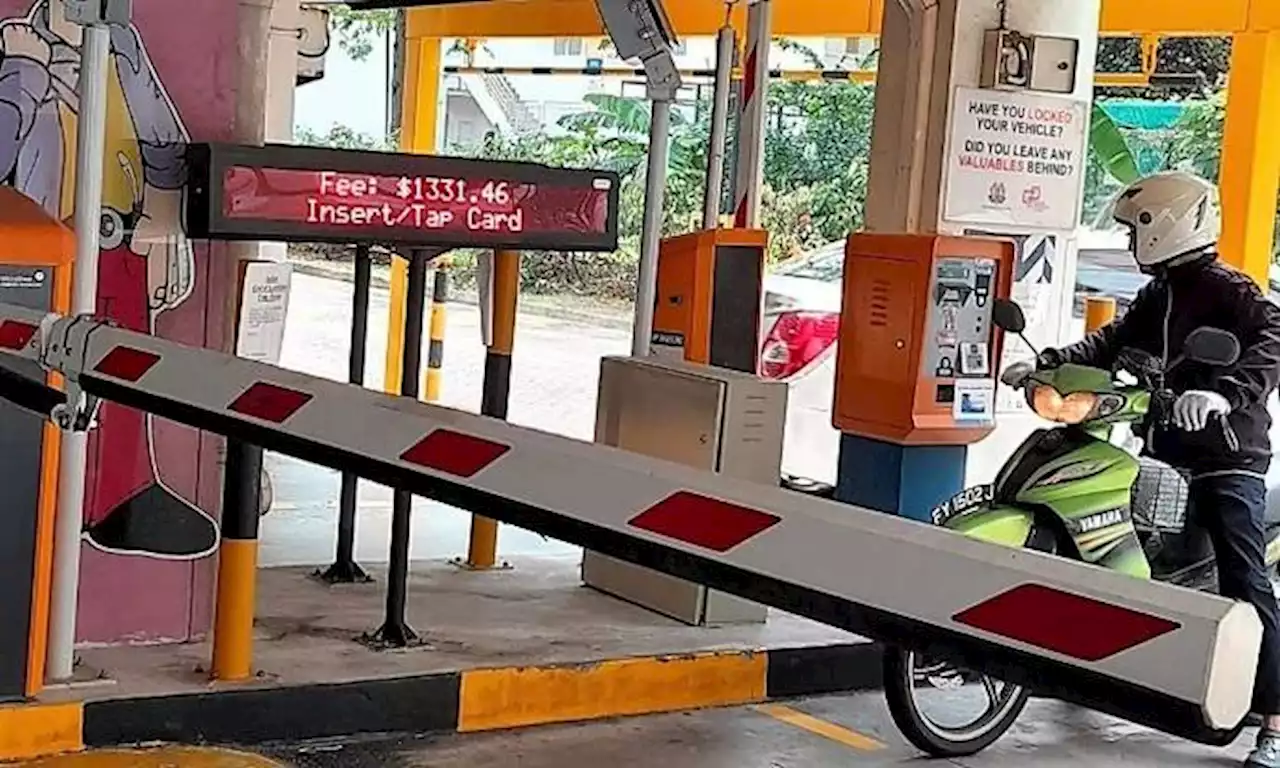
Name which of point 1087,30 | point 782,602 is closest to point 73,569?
point 782,602

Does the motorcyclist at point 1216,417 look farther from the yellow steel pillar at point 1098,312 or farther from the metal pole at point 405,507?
the metal pole at point 405,507

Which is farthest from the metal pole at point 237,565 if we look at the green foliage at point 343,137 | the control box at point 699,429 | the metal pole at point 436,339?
the green foliage at point 343,137

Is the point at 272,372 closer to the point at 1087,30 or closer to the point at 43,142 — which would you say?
the point at 43,142

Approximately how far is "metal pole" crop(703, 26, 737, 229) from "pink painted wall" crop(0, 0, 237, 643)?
6.50 feet

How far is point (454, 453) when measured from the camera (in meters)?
2.33

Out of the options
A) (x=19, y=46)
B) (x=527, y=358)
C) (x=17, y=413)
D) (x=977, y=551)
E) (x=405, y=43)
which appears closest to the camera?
(x=977, y=551)

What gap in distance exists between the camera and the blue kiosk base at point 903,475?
5.96 meters

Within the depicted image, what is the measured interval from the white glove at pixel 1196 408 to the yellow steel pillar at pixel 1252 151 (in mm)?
2811

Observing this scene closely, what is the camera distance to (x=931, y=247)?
5762 millimetres

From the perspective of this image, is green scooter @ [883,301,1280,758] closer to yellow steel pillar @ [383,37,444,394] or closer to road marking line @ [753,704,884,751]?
road marking line @ [753,704,884,751]

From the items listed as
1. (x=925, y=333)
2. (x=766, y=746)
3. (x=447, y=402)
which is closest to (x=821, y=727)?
(x=766, y=746)

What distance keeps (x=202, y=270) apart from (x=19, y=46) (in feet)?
2.38

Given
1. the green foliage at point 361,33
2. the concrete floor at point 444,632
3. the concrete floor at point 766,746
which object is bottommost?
the concrete floor at point 766,746

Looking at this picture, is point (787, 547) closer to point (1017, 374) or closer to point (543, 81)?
point (1017, 374)
